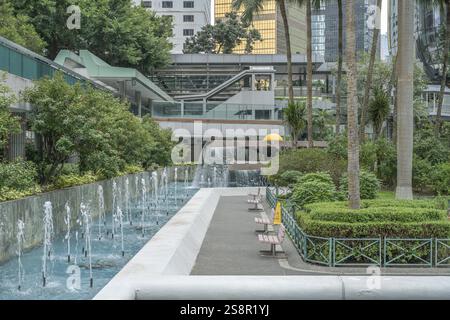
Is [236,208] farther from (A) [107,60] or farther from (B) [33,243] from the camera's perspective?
(A) [107,60]

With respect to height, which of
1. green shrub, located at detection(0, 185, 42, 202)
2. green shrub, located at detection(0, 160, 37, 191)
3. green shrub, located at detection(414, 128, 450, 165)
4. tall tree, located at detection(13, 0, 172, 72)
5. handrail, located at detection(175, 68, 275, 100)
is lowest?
green shrub, located at detection(0, 185, 42, 202)

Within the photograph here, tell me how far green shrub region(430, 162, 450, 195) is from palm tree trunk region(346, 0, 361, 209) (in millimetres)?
13301

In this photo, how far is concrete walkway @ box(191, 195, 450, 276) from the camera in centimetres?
1398

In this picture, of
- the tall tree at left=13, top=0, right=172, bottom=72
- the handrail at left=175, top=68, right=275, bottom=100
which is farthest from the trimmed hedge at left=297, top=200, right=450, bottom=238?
the handrail at left=175, top=68, right=275, bottom=100

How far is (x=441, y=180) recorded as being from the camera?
2912cm

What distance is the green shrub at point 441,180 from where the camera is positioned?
28719 millimetres

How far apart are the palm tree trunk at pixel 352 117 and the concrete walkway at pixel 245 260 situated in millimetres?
2325

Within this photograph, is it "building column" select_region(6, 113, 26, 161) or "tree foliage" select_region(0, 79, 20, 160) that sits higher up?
"tree foliage" select_region(0, 79, 20, 160)

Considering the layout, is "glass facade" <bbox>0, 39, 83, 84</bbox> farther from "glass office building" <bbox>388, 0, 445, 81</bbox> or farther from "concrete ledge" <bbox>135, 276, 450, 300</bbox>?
"glass office building" <bbox>388, 0, 445, 81</bbox>

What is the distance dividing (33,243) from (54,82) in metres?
6.93

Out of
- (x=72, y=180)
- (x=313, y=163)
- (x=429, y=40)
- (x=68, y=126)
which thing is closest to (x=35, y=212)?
(x=68, y=126)

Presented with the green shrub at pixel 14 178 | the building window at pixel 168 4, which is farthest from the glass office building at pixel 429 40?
the green shrub at pixel 14 178

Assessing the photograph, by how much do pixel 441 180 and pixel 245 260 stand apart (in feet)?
55.4

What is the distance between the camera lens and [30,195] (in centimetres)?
1898
